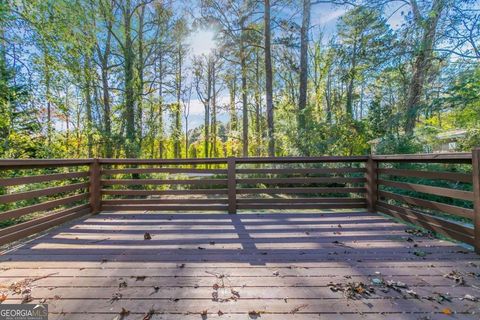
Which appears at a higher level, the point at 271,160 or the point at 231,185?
the point at 271,160

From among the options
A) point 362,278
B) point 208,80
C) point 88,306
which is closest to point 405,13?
point 362,278

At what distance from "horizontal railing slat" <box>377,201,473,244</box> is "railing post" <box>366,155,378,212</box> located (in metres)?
0.25

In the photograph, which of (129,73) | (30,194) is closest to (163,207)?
(30,194)

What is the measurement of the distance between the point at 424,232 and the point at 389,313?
2.01 m

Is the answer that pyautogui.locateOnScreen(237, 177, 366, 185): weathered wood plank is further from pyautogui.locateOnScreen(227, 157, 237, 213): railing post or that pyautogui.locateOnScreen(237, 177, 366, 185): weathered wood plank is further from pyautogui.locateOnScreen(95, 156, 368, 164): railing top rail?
pyautogui.locateOnScreen(95, 156, 368, 164): railing top rail

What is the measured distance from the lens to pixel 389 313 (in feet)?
4.85

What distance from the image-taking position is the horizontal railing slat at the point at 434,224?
2.49 meters

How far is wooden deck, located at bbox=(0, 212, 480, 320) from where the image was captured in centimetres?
154

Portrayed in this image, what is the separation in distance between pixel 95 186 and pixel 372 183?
15.3 feet

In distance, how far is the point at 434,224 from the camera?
112 inches

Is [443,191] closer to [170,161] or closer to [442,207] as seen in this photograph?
[442,207]

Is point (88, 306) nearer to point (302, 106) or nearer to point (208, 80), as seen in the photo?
point (302, 106)

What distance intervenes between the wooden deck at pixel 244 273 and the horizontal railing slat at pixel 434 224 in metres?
0.13

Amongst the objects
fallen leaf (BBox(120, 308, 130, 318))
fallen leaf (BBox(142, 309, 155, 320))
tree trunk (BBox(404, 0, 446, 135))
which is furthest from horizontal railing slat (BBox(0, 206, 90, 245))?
tree trunk (BBox(404, 0, 446, 135))
